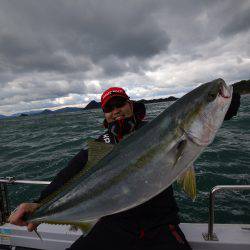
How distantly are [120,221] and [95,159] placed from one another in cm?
143

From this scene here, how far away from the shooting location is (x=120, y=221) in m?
3.84

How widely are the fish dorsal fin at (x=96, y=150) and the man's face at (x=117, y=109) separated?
A: 1479mm

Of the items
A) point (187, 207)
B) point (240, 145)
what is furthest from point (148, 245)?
point (240, 145)

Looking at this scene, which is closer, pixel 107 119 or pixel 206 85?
pixel 206 85

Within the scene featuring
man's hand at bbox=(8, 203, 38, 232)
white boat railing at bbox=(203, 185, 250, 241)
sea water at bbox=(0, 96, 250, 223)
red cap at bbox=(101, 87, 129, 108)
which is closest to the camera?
man's hand at bbox=(8, 203, 38, 232)

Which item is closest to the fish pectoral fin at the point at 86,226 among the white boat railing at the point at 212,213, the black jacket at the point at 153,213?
the black jacket at the point at 153,213

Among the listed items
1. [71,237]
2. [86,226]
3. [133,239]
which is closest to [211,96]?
[86,226]

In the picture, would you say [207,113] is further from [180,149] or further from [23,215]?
[23,215]

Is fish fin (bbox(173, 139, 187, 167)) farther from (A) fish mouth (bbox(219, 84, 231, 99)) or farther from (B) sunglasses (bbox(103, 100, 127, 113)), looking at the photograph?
(B) sunglasses (bbox(103, 100, 127, 113))

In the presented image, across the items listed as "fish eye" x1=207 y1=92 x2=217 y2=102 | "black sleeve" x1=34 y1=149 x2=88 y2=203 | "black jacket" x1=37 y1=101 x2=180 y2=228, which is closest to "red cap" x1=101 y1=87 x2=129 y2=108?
"black sleeve" x1=34 y1=149 x2=88 y2=203

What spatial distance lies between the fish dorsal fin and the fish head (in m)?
0.91

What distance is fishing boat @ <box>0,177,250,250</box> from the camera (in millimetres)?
4012

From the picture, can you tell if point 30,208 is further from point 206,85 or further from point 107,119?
point 206,85

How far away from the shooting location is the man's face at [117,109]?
4352 millimetres
